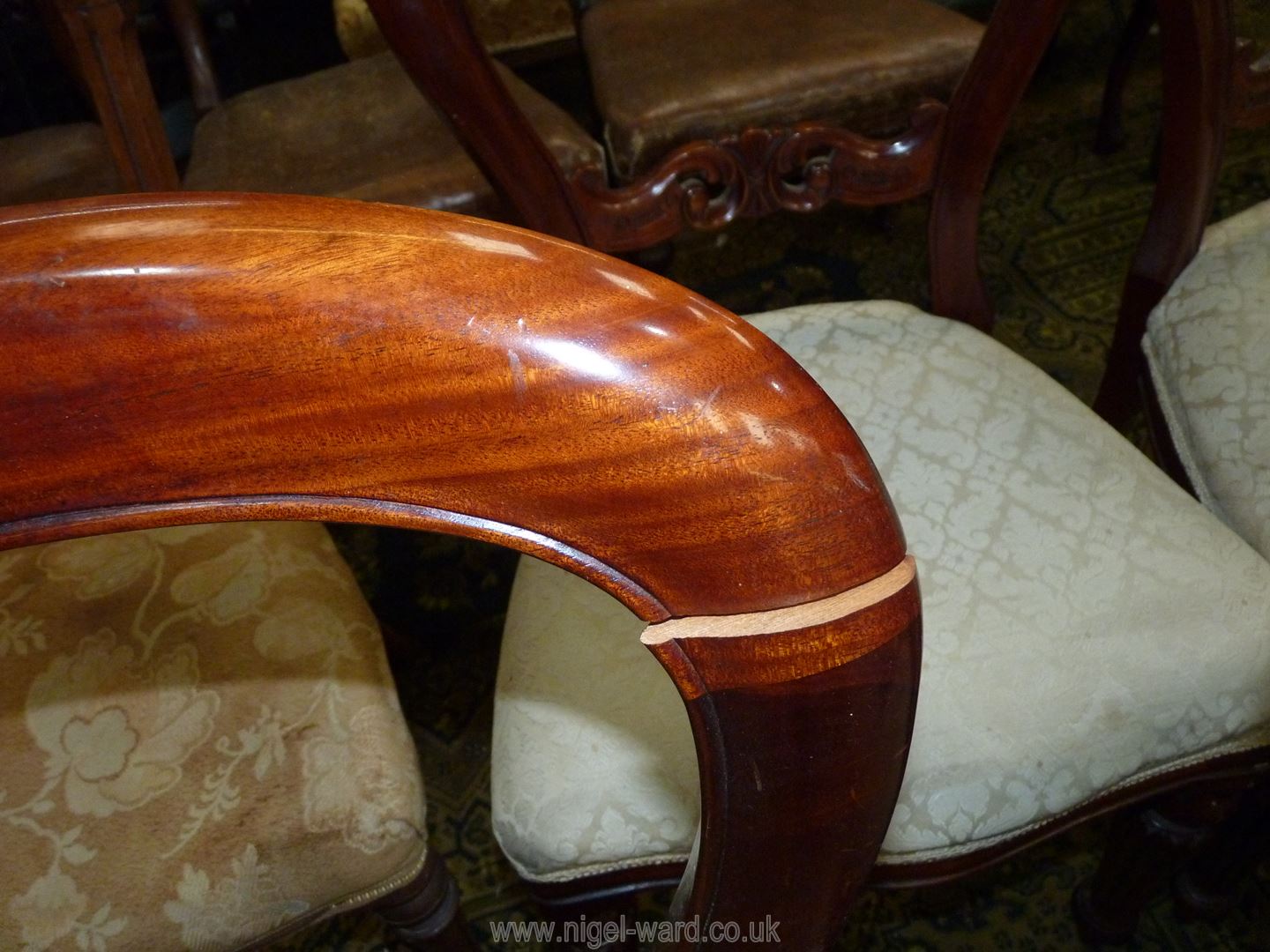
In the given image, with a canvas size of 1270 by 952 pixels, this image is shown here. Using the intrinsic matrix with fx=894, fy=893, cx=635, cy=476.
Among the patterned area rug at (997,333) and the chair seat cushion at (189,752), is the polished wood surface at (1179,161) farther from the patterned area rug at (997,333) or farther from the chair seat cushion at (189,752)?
the chair seat cushion at (189,752)

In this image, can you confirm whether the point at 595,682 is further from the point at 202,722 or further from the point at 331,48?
the point at 331,48

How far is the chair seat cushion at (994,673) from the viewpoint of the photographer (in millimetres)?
439

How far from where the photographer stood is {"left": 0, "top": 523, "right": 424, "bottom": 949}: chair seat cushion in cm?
43

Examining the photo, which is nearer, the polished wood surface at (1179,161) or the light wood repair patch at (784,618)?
the light wood repair patch at (784,618)

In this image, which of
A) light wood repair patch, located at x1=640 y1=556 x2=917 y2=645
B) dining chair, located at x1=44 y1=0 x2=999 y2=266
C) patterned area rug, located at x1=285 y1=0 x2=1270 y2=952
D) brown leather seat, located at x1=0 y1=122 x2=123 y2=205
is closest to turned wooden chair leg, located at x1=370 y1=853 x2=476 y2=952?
patterned area rug, located at x1=285 y1=0 x2=1270 y2=952

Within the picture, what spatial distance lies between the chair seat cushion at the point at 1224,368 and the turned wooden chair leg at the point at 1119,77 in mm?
942

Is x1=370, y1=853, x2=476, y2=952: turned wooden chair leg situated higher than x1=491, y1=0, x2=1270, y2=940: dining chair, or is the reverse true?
x1=491, y1=0, x2=1270, y2=940: dining chair

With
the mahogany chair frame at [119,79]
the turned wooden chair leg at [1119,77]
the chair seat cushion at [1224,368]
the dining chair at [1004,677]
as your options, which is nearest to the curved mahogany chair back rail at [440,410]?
the dining chair at [1004,677]

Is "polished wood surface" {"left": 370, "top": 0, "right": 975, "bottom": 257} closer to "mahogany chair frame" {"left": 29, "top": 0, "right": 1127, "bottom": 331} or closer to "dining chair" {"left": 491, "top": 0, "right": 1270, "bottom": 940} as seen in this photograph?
"mahogany chair frame" {"left": 29, "top": 0, "right": 1127, "bottom": 331}

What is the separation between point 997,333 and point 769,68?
584 mm

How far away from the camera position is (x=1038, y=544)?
49cm

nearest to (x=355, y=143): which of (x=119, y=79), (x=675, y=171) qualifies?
(x=119, y=79)

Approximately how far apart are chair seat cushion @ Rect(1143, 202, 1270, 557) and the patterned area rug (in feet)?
0.49

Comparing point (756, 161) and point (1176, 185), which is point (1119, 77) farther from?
point (756, 161)
